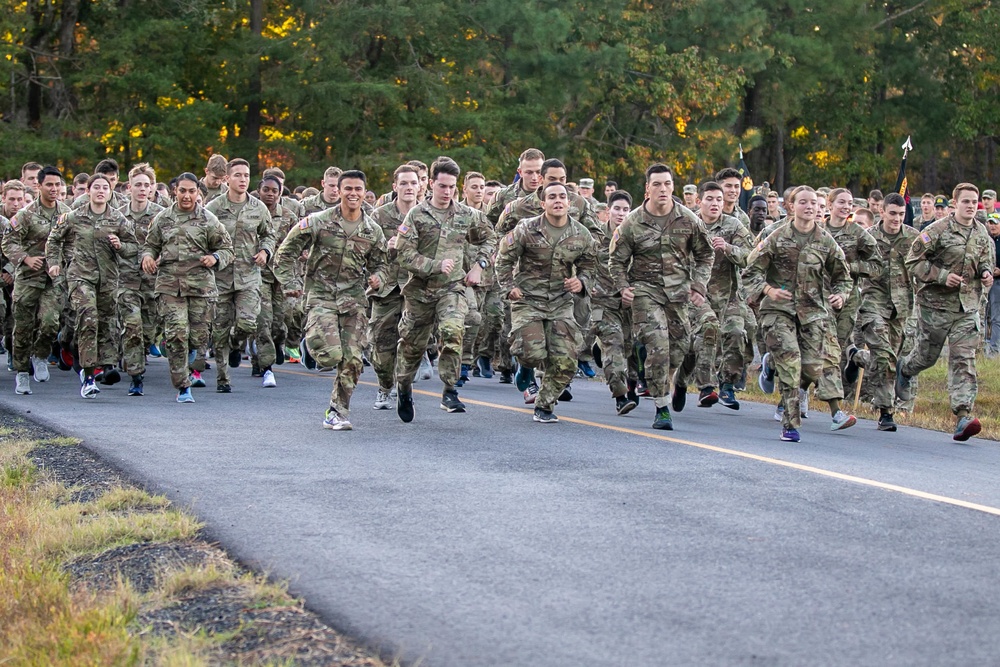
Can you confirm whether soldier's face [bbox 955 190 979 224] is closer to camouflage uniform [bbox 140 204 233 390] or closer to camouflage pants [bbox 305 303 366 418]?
camouflage pants [bbox 305 303 366 418]

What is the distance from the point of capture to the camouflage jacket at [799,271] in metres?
12.5

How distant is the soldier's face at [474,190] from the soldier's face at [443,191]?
3231mm

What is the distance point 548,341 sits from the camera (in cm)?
1250

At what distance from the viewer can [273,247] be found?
1589cm

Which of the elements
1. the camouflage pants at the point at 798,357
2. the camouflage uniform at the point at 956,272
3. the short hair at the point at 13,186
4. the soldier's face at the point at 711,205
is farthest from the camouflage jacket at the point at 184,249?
the camouflage uniform at the point at 956,272

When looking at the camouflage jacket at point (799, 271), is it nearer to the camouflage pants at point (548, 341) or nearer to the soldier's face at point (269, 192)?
the camouflage pants at point (548, 341)

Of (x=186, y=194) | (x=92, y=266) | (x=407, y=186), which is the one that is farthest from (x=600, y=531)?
(x=92, y=266)

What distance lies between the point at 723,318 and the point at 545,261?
349cm

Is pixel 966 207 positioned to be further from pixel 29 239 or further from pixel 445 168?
pixel 29 239

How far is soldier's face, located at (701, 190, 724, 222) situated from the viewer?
14836 mm

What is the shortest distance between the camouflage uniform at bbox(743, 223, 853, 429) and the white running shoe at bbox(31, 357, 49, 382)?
7877 mm

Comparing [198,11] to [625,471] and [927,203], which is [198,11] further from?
[625,471]

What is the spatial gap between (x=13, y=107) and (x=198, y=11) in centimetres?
490

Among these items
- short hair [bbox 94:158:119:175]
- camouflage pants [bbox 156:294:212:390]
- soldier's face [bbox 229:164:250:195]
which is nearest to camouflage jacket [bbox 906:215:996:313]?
camouflage pants [bbox 156:294:212:390]
